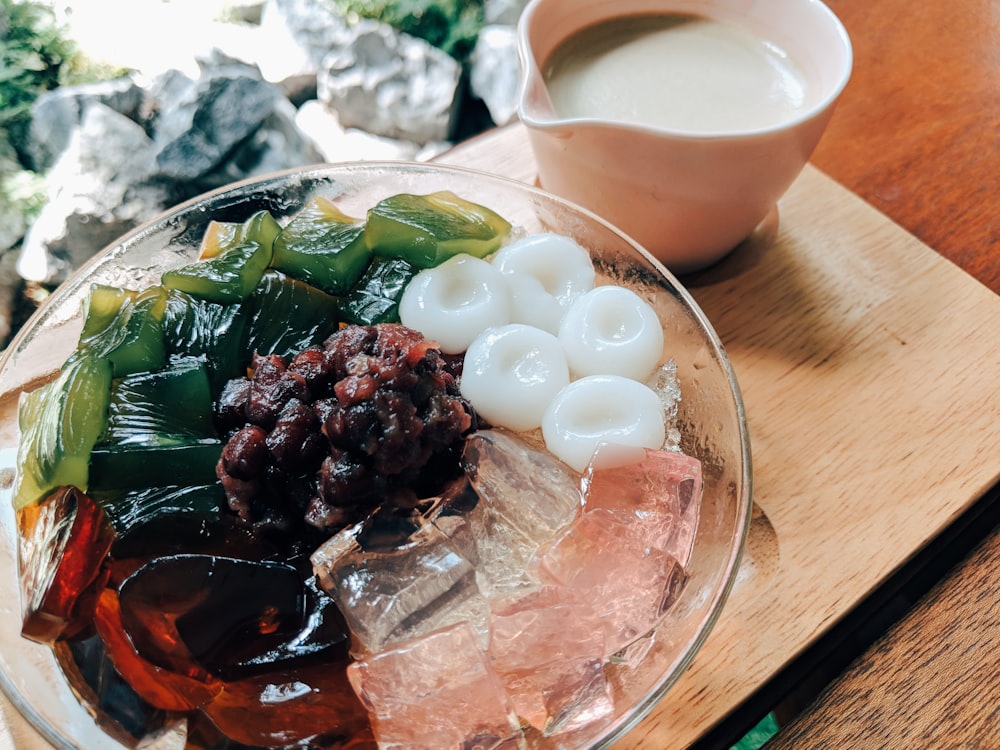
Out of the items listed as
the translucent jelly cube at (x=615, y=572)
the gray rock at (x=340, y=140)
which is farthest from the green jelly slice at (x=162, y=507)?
the gray rock at (x=340, y=140)

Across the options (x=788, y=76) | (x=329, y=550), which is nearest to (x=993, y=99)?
(x=788, y=76)

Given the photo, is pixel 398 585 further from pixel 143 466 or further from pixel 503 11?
pixel 503 11

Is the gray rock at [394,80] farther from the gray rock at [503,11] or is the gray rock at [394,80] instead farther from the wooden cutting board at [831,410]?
the wooden cutting board at [831,410]

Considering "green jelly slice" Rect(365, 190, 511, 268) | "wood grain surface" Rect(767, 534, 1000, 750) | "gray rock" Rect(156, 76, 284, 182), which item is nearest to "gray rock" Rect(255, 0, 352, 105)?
"gray rock" Rect(156, 76, 284, 182)

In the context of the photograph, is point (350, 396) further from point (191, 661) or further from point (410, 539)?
point (191, 661)

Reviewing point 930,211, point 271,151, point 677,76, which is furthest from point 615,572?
point 271,151
